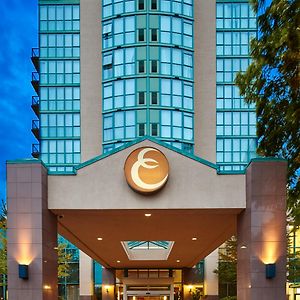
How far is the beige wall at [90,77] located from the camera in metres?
48.0

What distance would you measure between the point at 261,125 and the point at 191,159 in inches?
140

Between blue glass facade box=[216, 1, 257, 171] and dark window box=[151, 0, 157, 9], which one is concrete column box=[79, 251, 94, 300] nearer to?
blue glass facade box=[216, 1, 257, 171]

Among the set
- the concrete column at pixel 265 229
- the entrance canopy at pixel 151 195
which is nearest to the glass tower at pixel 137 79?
the entrance canopy at pixel 151 195

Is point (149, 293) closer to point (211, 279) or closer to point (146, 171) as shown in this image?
point (211, 279)

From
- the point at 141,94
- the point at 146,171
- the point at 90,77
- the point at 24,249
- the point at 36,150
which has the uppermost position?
the point at 90,77

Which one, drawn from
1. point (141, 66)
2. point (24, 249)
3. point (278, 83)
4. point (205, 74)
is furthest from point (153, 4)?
point (24, 249)

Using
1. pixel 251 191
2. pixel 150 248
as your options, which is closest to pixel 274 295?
pixel 251 191

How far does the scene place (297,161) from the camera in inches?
588

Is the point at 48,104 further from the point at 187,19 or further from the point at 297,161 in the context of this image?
the point at 297,161

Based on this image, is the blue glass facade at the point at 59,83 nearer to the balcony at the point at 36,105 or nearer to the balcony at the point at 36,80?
the balcony at the point at 36,105

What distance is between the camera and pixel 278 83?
15211 millimetres

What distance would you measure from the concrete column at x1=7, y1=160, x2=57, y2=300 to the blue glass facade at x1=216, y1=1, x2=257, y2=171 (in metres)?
36.7

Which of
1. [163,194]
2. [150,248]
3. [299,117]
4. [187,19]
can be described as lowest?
[150,248]

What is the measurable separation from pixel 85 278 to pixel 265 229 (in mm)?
34735
